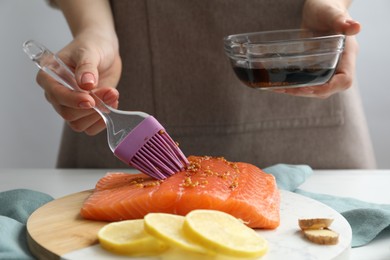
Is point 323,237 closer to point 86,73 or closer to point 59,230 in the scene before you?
point 59,230

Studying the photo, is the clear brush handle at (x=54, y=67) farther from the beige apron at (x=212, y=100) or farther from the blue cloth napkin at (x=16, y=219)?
the beige apron at (x=212, y=100)

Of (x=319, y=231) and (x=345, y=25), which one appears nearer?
(x=319, y=231)

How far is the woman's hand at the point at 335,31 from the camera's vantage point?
68.6 inches

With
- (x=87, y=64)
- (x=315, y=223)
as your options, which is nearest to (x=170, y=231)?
(x=315, y=223)

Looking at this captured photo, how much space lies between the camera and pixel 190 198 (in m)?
1.39

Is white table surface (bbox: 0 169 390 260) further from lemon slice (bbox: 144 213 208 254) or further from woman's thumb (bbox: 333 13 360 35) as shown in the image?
lemon slice (bbox: 144 213 208 254)

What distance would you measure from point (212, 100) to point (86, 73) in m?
0.63

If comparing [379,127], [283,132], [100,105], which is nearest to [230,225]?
[100,105]

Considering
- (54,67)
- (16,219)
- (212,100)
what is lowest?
(16,219)

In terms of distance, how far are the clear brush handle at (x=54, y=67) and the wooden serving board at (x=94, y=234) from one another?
219mm

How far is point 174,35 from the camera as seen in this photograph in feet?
7.02

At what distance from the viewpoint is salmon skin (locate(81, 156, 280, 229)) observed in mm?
1387

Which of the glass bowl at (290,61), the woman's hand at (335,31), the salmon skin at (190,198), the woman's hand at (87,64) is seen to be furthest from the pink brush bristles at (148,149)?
the woman's hand at (335,31)

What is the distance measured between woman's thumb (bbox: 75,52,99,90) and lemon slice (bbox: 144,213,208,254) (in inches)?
17.3
